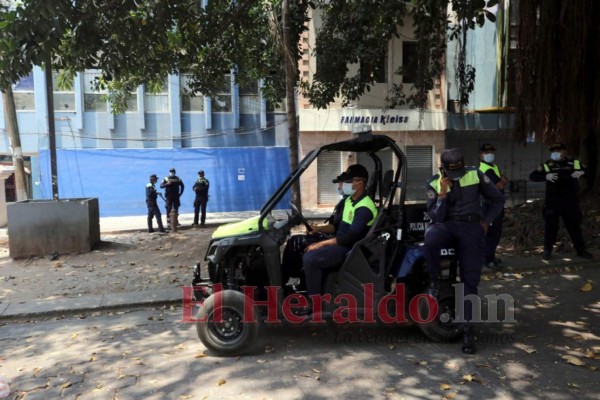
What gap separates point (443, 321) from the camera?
173 inches

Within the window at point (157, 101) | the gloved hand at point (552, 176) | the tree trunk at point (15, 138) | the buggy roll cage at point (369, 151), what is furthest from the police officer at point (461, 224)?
the window at point (157, 101)

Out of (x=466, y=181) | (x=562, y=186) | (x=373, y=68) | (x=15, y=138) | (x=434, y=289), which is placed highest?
(x=373, y=68)

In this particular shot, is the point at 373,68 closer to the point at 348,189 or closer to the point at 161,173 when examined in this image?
the point at 348,189

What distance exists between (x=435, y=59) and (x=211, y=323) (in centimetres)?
689

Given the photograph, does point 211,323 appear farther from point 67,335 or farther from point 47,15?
point 47,15

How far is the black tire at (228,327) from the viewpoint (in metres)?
4.15

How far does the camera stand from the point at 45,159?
17734mm

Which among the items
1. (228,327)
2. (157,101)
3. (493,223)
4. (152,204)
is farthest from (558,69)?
(157,101)

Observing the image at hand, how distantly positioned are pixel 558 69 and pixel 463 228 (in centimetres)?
463

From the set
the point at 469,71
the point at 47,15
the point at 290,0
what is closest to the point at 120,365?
the point at 47,15

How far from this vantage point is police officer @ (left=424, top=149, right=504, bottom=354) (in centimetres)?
422

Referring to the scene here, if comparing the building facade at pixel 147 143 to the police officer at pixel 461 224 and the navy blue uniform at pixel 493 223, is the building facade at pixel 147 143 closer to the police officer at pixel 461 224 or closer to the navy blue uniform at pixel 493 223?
the navy blue uniform at pixel 493 223

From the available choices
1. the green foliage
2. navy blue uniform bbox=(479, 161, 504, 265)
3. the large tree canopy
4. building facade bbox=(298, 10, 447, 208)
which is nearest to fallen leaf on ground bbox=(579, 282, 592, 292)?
navy blue uniform bbox=(479, 161, 504, 265)

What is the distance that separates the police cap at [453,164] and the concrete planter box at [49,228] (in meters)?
7.28
